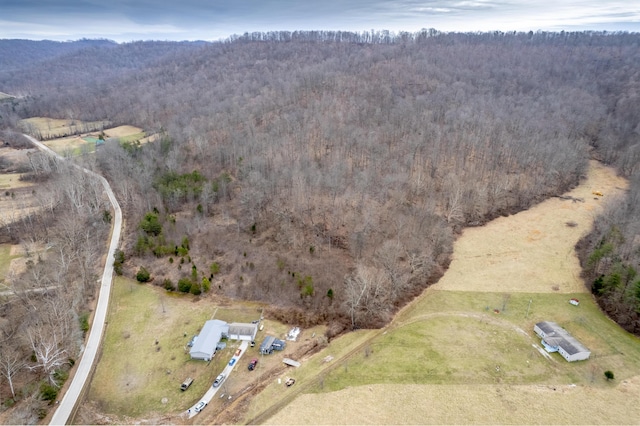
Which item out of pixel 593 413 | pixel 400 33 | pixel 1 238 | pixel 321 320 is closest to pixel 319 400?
pixel 321 320

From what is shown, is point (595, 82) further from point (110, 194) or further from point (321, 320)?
point (110, 194)

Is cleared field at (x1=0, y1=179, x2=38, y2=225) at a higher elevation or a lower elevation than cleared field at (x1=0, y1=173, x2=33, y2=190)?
A: lower

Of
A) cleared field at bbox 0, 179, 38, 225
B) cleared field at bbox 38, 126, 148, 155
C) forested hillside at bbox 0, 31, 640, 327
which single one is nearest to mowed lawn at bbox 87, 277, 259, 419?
forested hillside at bbox 0, 31, 640, 327

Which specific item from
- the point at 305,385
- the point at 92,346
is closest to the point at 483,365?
the point at 305,385

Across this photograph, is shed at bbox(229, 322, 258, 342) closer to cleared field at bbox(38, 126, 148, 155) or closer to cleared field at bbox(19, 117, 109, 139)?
cleared field at bbox(38, 126, 148, 155)

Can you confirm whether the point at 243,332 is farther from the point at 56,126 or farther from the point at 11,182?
the point at 56,126
